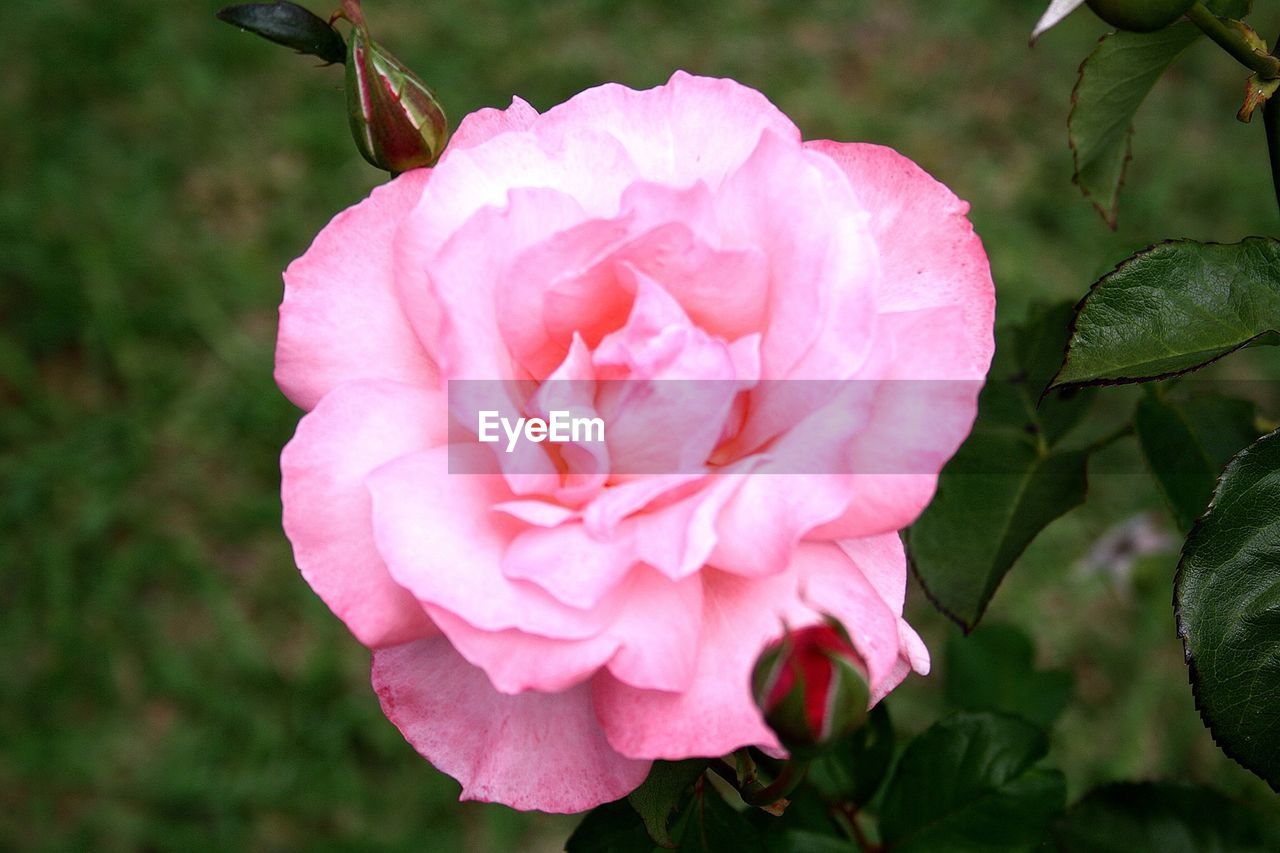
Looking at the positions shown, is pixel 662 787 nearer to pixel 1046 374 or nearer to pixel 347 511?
Result: pixel 347 511

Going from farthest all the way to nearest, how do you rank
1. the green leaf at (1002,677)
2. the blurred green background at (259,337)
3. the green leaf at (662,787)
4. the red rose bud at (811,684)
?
the blurred green background at (259,337), the green leaf at (1002,677), the green leaf at (662,787), the red rose bud at (811,684)

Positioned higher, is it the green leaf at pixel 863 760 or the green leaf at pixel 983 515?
the green leaf at pixel 983 515

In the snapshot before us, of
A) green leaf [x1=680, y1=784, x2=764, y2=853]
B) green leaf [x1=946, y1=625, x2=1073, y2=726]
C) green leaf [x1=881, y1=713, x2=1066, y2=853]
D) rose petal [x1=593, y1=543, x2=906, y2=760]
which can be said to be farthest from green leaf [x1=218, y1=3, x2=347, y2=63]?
green leaf [x1=946, y1=625, x2=1073, y2=726]

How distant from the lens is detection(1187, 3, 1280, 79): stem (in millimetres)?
547

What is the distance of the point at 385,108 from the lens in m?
0.55

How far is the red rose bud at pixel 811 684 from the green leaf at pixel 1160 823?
40 centimetres

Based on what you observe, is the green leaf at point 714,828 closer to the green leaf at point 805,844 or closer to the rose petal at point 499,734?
the green leaf at point 805,844

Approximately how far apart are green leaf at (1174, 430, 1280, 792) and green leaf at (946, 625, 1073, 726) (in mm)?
407

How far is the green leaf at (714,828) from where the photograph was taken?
0.62 meters

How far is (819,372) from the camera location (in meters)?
0.45

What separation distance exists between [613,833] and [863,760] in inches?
8.1

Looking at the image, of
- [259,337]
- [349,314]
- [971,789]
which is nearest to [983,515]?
[971,789]

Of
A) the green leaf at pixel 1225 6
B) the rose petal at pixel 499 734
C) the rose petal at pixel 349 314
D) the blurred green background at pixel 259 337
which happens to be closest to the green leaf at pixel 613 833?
the rose petal at pixel 499 734

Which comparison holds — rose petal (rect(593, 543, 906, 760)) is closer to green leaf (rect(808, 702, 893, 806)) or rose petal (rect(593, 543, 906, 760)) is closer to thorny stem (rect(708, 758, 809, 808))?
thorny stem (rect(708, 758, 809, 808))
